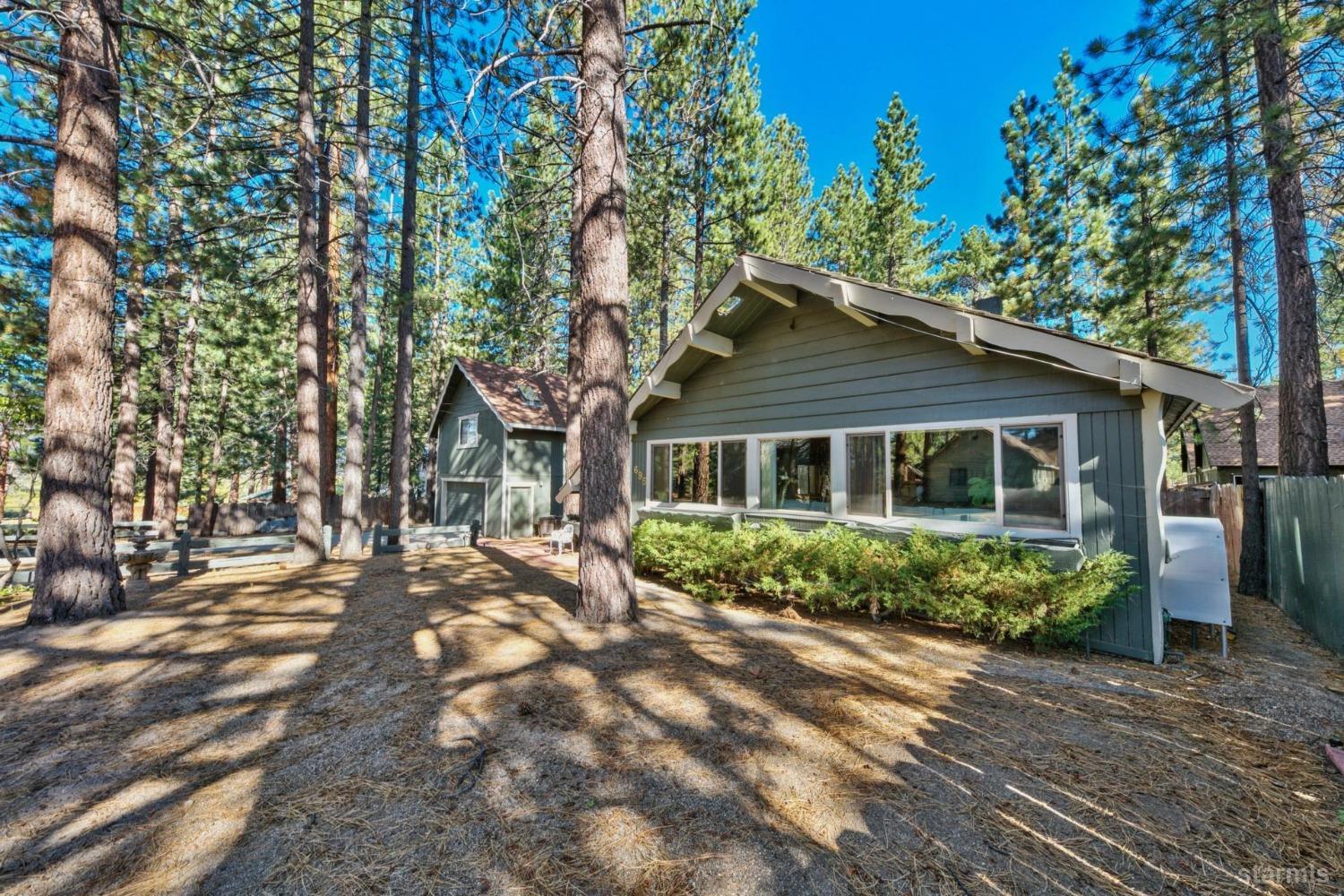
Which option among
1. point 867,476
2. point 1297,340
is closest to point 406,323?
point 867,476

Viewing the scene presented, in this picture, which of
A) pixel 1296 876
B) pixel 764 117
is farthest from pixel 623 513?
pixel 764 117

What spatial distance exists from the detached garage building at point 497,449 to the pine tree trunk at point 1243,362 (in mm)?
15099

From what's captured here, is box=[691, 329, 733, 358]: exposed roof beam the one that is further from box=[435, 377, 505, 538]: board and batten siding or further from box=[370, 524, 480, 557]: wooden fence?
box=[435, 377, 505, 538]: board and batten siding

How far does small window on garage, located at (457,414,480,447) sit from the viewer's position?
17.2 metres

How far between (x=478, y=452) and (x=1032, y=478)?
51.0 feet

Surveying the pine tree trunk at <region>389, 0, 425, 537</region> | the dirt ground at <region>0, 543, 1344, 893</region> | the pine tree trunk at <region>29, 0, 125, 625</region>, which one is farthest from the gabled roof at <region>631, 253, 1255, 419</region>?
the pine tree trunk at <region>29, 0, 125, 625</region>

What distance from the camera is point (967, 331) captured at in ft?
17.3

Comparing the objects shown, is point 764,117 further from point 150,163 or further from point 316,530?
point 316,530

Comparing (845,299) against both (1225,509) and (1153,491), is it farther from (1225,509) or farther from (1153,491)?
(1225,509)

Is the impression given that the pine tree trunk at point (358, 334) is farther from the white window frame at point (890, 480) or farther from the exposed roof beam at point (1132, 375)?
the exposed roof beam at point (1132, 375)

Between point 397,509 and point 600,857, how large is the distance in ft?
42.5

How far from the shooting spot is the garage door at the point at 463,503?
16.8 m

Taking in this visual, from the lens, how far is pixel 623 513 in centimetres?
511

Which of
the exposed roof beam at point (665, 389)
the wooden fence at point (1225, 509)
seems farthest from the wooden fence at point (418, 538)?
the wooden fence at point (1225, 509)
